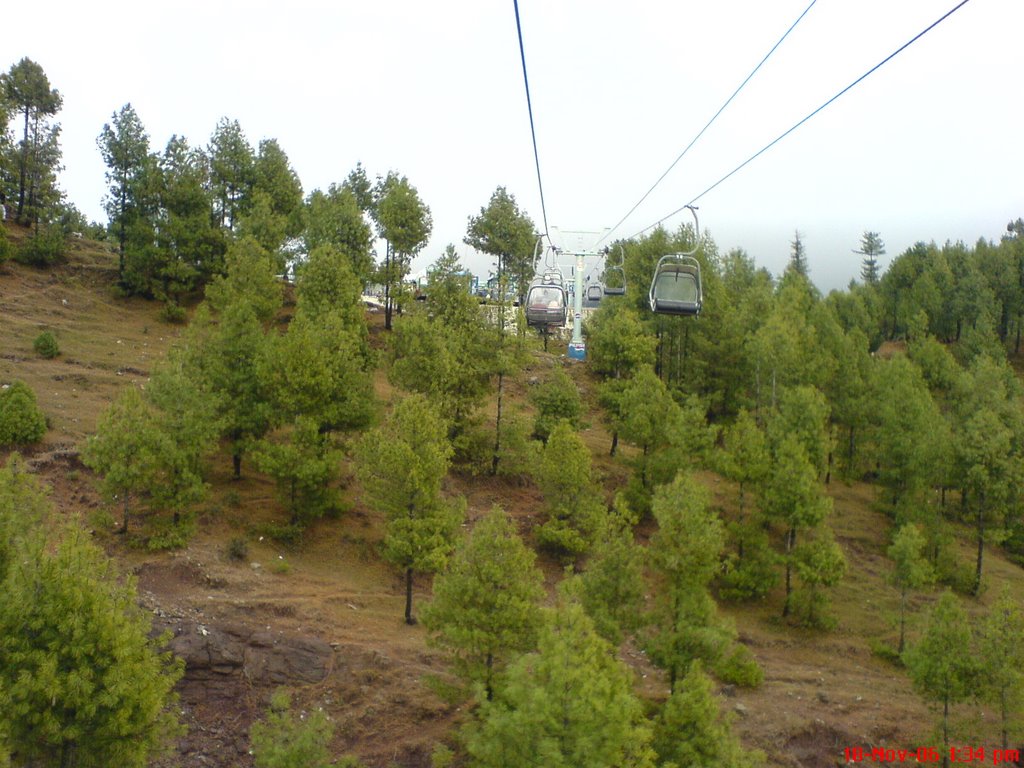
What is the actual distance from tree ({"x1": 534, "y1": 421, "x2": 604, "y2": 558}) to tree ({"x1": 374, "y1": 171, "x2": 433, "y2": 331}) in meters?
24.0

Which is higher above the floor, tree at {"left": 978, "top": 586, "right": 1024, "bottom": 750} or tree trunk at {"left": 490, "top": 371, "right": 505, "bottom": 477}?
tree trunk at {"left": 490, "top": 371, "right": 505, "bottom": 477}

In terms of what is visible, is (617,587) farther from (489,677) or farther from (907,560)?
(907,560)

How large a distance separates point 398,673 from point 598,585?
21.1 ft

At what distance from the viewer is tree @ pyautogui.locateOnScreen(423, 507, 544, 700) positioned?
61.6ft

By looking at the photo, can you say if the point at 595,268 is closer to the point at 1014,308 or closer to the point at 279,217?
the point at 279,217

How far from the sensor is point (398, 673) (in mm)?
23172

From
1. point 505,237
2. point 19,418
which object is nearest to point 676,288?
point 19,418

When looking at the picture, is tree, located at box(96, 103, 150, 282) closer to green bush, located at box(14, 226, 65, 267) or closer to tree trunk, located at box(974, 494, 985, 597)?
green bush, located at box(14, 226, 65, 267)

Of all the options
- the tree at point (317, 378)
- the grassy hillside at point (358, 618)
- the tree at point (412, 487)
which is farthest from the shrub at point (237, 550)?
the tree at point (412, 487)

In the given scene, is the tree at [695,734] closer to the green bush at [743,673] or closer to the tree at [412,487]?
the green bush at [743,673]

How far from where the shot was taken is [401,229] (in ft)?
171

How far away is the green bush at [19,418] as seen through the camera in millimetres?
29594

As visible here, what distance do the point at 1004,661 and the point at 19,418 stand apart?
112 feet
